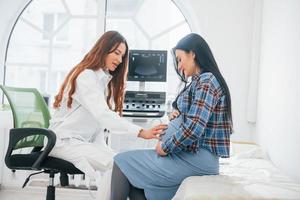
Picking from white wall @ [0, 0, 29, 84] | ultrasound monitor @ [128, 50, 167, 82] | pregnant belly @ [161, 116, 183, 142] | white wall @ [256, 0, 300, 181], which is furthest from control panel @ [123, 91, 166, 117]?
white wall @ [0, 0, 29, 84]

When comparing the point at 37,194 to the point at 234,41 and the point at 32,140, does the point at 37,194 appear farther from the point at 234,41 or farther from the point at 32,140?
the point at 234,41

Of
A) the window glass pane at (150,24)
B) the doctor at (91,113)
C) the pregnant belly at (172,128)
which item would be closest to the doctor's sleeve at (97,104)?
the doctor at (91,113)

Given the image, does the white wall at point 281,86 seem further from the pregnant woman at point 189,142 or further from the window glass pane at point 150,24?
the window glass pane at point 150,24

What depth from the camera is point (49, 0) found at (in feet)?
12.5

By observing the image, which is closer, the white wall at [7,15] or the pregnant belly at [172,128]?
A: the pregnant belly at [172,128]

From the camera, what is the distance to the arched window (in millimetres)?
3701

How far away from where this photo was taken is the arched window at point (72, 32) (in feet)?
12.1

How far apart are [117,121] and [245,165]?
2.67ft

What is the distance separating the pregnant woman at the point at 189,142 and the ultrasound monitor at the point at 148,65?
4.56 ft

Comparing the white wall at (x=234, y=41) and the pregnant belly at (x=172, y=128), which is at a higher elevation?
the white wall at (x=234, y=41)

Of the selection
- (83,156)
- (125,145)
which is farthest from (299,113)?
(125,145)

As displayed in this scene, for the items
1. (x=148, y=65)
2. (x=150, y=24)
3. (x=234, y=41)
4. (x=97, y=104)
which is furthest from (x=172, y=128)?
(x=150, y=24)

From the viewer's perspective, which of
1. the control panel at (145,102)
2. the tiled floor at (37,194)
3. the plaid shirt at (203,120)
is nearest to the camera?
the plaid shirt at (203,120)

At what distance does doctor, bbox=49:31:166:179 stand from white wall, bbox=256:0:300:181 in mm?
765
